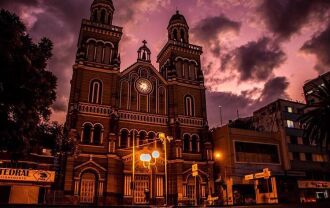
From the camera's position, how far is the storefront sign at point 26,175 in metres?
28.6

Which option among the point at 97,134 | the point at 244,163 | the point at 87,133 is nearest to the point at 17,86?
the point at 87,133

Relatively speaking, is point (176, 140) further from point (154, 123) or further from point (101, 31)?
point (101, 31)

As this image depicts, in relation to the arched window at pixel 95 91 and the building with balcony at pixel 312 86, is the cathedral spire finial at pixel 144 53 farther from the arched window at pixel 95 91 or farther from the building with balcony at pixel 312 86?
the building with balcony at pixel 312 86

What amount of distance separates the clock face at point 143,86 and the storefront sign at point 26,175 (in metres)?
17.4

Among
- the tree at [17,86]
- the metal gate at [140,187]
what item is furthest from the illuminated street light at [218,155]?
the tree at [17,86]

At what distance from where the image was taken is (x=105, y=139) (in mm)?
36531

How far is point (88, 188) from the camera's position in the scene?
110 ft

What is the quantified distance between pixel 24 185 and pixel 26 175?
1.12 metres

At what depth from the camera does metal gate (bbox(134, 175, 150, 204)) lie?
3600 cm

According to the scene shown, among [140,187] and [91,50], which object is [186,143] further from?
[91,50]

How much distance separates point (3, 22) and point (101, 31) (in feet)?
108

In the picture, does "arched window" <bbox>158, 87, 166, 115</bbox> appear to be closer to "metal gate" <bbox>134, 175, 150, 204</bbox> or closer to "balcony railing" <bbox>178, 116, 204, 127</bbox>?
"balcony railing" <bbox>178, 116, 204, 127</bbox>

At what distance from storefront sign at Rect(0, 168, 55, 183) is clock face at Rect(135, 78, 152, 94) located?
1743 cm

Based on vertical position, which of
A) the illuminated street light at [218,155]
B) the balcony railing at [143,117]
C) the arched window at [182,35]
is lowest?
the illuminated street light at [218,155]
